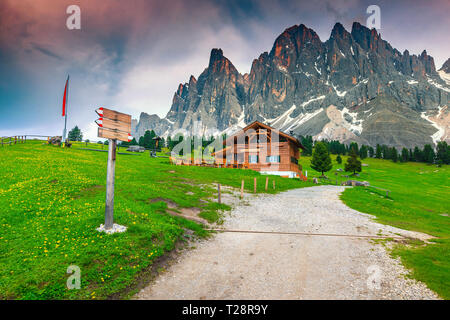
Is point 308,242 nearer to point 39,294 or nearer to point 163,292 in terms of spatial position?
point 163,292

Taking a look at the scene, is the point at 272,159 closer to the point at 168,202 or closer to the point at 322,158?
the point at 322,158

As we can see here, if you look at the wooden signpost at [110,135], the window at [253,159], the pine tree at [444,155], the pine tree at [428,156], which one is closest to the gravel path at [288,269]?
the wooden signpost at [110,135]

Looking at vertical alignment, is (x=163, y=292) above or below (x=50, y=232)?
below

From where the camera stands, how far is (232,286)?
6664 mm

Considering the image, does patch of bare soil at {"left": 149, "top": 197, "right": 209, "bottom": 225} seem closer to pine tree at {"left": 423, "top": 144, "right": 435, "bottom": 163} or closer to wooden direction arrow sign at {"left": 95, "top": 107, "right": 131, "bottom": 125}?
wooden direction arrow sign at {"left": 95, "top": 107, "right": 131, "bottom": 125}

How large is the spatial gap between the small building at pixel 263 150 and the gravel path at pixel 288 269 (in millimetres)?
32932

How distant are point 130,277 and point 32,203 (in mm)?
9581

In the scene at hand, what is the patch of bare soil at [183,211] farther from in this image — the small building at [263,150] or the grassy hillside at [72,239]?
the small building at [263,150]

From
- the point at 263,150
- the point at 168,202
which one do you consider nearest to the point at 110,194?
the point at 168,202

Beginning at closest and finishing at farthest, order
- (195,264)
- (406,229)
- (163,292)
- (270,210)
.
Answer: (163,292) < (195,264) < (406,229) < (270,210)

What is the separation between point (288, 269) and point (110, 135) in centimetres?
954

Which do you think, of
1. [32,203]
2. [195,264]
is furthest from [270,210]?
[32,203]

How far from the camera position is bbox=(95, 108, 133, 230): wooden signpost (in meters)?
9.33

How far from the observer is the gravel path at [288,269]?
20.6 feet
